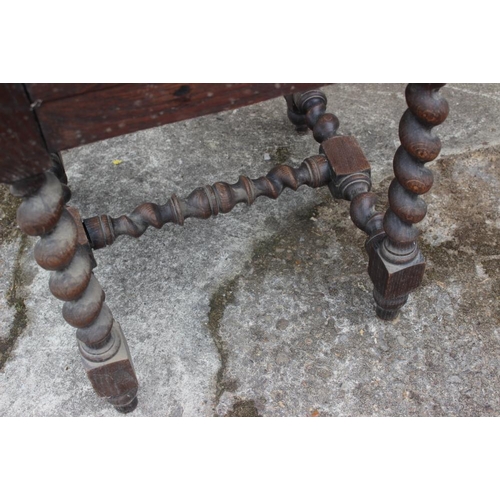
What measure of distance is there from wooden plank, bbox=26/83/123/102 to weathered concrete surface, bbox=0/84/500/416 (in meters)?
0.73

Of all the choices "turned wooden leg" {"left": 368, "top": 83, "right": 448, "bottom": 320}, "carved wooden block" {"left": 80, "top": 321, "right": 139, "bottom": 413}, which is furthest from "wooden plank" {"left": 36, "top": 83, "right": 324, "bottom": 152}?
"carved wooden block" {"left": 80, "top": 321, "right": 139, "bottom": 413}

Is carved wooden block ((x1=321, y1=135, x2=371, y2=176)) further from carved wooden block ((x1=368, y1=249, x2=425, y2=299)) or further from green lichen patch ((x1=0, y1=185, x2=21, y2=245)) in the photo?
green lichen patch ((x1=0, y1=185, x2=21, y2=245))

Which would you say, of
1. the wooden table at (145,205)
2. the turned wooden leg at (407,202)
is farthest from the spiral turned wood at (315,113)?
the turned wooden leg at (407,202)

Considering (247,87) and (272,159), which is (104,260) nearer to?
(272,159)

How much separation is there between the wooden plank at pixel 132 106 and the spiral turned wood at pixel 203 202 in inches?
21.0

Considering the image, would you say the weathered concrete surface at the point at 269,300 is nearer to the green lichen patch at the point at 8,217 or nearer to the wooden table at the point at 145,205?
the green lichen patch at the point at 8,217

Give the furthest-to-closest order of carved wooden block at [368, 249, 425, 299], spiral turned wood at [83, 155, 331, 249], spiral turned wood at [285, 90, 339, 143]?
1. spiral turned wood at [285, 90, 339, 143]
2. spiral turned wood at [83, 155, 331, 249]
3. carved wooden block at [368, 249, 425, 299]

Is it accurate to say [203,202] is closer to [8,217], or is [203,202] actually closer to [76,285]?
[76,285]

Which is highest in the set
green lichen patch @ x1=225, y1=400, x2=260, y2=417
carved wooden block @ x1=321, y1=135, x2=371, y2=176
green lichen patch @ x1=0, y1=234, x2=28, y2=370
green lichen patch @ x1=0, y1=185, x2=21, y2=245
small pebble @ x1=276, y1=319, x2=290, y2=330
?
carved wooden block @ x1=321, y1=135, x2=371, y2=176

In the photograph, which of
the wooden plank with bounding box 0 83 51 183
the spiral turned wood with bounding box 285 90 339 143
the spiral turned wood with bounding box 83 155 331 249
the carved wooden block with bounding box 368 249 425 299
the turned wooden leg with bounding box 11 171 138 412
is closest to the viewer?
the wooden plank with bounding box 0 83 51 183

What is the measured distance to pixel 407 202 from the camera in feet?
3.83

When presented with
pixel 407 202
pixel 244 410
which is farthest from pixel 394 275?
pixel 244 410

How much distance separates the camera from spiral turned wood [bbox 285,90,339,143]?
1.58 meters

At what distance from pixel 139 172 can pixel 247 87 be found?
962 mm
